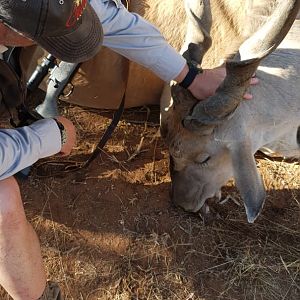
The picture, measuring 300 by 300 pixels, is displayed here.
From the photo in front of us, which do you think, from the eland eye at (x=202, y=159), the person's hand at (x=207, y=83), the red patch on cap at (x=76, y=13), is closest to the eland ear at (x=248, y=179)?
the eland eye at (x=202, y=159)

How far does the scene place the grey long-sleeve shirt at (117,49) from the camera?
2953 millimetres

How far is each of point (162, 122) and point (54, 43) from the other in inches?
53.8

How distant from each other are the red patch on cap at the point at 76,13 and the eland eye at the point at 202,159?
1.28 meters

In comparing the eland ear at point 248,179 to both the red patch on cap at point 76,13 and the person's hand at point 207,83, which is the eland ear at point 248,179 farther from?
the red patch on cap at point 76,13

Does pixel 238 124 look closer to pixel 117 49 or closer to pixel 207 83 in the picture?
pixel 207 83

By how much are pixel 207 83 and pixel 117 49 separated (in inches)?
21.7

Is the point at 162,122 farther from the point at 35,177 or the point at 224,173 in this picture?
the point at 35,177

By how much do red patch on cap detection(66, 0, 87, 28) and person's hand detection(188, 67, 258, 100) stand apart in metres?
0.94

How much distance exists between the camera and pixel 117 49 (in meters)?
3.43

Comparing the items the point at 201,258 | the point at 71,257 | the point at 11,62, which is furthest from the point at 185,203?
the point at 11,62

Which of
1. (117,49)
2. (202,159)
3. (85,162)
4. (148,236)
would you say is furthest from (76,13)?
Answer: (85,162)

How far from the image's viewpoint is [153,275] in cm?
371

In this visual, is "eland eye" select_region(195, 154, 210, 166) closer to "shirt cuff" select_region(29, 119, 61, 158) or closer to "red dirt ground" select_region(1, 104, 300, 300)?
"red dirt ground" select_region(1, 104, 300, 300)

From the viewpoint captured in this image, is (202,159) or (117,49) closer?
(117,49)
